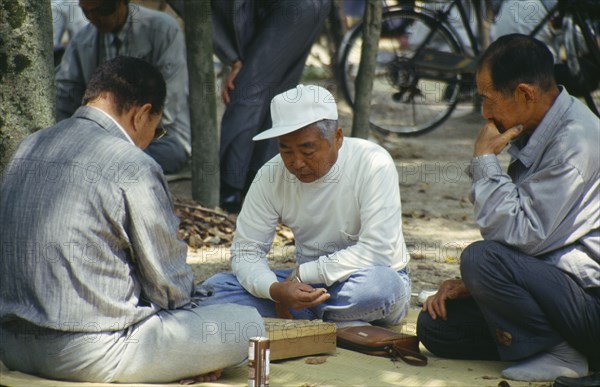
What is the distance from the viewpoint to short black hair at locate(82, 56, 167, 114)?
3.74 metres

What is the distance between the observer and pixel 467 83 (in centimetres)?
963

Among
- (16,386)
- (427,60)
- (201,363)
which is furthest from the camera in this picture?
(427,60)

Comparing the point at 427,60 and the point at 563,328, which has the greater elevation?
the point at 427,60

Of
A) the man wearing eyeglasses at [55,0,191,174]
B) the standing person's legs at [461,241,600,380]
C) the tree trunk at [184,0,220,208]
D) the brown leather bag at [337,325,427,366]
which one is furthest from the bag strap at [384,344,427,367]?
the man wearing eyeglasses at [55,0,191,174]

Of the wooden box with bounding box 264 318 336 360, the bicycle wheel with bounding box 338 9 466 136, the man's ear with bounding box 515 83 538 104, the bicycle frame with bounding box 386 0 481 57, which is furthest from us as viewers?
the bicycle frame with bounding box 386 0 481 57

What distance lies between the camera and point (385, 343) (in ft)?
14.1

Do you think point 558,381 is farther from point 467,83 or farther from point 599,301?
point 467,83

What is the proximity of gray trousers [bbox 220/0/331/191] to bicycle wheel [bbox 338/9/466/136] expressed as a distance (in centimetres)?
260

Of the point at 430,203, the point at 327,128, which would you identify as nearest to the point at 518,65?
the point at 327,128

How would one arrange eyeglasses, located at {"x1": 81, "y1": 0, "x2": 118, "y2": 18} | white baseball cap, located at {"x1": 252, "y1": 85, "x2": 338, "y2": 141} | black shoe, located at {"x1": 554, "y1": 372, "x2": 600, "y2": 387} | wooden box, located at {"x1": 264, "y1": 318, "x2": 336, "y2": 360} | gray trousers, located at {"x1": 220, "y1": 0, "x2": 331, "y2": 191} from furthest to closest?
eyeglasses, located at {"x1": 81, "y1": 0, "x2": 118, "y2": 18} < gray trousers, located at {"x1": 220, "y1": 0, "x2": 331, "y2": 191} < white baseball cap, located at {"x1": 252, "y1": 85, "x2": 338, "y2": 141} < wooden box, located at {"x1": 264, "y1": 318, "x2": 336, "y2": 360} < black shoe, located at {"x1": 554, "y1": 372, "x2": 600, "y2": 387}

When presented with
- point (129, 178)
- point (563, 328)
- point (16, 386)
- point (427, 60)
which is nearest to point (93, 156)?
point (129, 178)

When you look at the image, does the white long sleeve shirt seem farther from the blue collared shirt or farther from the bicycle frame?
the bicycle frame

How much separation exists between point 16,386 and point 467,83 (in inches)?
272

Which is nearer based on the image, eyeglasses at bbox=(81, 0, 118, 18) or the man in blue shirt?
the man in blue shirt
